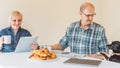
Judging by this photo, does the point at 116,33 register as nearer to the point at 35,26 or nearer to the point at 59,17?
the point at 59,17

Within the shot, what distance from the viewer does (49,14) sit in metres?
3.46

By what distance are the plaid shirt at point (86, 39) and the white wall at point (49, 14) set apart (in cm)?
62

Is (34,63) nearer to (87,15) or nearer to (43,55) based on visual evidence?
(43,55)

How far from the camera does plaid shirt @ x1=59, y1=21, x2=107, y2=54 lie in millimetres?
2685

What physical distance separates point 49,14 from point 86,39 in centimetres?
91

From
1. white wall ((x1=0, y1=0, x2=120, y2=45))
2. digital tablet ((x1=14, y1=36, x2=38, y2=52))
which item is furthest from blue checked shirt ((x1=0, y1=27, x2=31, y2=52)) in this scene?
digital tablet ((x1=14, y1=36, x2=38, y2=52))

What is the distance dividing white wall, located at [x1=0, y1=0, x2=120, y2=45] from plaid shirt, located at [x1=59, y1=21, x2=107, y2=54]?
62cm

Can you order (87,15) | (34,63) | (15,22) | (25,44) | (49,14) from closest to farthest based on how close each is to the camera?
(34,63) < (25,44) < (87,15) < (15,22) < (49,14)

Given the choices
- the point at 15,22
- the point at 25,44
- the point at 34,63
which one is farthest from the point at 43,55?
the point at 15,22

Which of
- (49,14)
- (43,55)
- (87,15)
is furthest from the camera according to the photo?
(49,14)

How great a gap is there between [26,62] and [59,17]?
1.71 meters

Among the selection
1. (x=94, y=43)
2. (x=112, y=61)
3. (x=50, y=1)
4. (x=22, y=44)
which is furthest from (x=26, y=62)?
(x=50, y=1)

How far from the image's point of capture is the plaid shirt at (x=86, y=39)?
2685 mm

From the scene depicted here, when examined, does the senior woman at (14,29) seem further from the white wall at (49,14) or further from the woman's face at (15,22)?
the white wall at (49,14)
